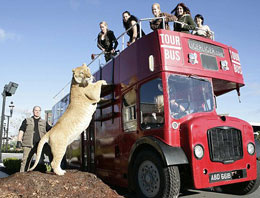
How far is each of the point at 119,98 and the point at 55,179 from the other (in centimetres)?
240

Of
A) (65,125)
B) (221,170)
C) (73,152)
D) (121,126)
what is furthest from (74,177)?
(73,152)

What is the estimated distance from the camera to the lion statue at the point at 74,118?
4.50 meters

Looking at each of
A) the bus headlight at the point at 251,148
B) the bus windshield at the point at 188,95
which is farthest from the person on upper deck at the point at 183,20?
the bus headlight at the point at 251,148

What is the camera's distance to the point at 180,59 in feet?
16.2

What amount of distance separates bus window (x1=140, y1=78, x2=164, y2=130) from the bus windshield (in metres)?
0.22

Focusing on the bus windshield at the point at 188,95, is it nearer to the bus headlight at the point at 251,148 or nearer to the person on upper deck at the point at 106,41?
the bus headlight at the point at 251,148

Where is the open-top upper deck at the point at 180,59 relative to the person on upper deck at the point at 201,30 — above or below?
below

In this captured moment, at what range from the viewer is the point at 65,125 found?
4629mm

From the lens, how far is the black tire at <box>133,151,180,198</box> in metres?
4.04

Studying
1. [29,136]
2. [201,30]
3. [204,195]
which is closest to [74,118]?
[29,136]

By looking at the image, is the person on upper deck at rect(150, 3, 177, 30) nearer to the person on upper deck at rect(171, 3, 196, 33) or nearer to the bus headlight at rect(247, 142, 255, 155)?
the person on upper deck at rect(171, 3, 196, 33)

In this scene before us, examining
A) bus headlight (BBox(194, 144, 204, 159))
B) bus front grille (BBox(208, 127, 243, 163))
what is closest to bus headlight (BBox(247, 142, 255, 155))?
bus front grille (BBox(208, 127, 243, 163))

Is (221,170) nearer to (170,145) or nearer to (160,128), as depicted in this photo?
(170,145)

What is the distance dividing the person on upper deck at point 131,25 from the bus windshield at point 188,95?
2.02 meters
